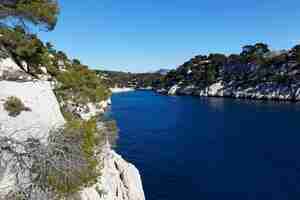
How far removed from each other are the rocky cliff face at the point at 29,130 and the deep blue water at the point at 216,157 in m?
5.58

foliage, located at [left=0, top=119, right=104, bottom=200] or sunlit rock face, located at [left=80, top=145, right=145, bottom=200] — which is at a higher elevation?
foliage, located at [left=0, top=119, right=104, bottom=200]

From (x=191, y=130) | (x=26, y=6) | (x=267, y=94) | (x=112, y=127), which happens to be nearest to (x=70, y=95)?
(x=112, y=127)

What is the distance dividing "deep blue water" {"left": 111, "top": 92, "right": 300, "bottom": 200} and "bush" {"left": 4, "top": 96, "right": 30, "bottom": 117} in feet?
45.4

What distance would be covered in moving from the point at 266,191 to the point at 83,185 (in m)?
17.4

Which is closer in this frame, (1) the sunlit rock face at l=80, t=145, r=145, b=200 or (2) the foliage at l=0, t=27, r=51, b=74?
(1) the sunlit rock face at l=80, t=145, r=145, b=200

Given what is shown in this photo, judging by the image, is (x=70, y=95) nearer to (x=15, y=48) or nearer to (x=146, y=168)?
(x=15, y=48)

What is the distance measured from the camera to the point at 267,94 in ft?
335

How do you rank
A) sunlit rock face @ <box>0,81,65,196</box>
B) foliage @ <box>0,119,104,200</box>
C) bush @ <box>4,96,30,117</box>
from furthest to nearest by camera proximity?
bush @ <box>4,96,30,117</box>, sunlit rock face @ <box>0,81,65,196</box>, foliage @ <box>0,119,104,200</box>

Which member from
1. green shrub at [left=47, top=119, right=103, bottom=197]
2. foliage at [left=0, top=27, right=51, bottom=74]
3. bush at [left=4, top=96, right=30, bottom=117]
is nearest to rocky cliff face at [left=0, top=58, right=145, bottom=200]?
bush at [left=4, top=96, right=30, bottom=117]

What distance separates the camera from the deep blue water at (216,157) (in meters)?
23.4

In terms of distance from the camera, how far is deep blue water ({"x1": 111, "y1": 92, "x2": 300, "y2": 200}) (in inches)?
920

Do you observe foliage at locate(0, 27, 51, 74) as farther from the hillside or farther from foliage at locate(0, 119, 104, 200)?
the hillside

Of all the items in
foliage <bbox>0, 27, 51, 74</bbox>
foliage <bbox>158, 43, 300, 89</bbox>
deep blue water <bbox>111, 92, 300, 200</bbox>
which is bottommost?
deep blue water <bbox>111, 92, 300, 200</bbox>

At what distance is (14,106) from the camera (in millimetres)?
12188
